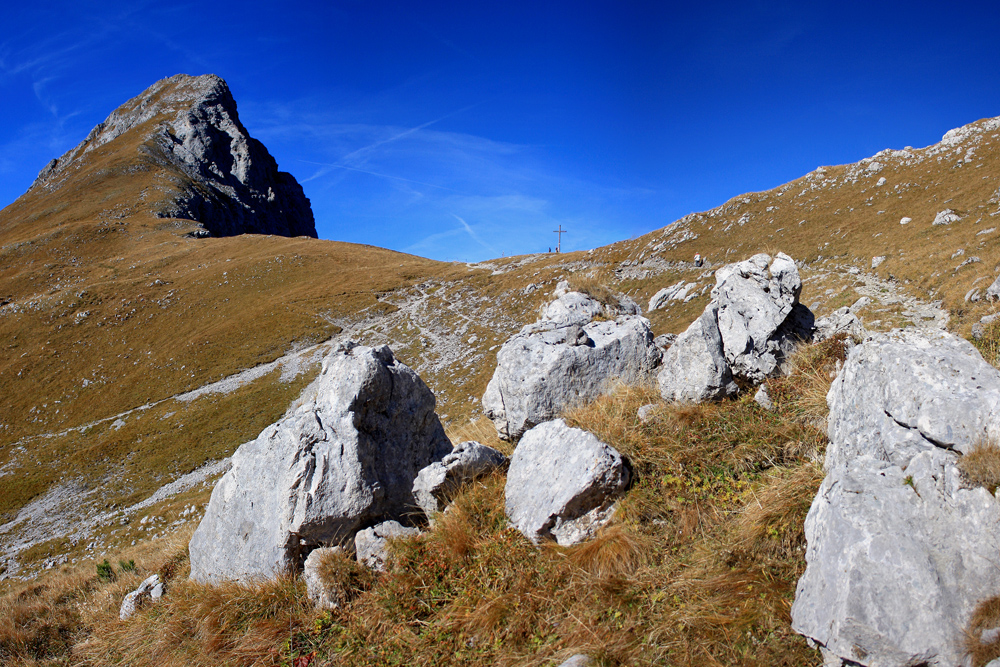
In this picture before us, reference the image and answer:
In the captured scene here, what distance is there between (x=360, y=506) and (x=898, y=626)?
6246mm

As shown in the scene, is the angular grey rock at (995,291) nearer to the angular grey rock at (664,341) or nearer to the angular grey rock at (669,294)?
the angular grey rock at (664,341)

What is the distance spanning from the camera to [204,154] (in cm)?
14412

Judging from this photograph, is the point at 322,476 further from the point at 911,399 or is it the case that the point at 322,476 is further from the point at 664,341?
the point at 664,341

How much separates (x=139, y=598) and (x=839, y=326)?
1343cm

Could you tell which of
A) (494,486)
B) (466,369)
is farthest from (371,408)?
(466,369)

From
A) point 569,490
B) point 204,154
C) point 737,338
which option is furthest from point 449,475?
point 204,154

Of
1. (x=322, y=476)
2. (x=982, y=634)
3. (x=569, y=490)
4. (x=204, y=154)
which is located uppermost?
(x=204, y=154)

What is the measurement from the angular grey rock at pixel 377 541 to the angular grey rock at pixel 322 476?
0.29 m

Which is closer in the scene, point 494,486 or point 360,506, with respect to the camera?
point 360,506

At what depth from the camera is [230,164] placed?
157m

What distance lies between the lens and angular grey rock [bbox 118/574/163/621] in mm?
7527

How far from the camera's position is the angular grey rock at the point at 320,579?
237 inches

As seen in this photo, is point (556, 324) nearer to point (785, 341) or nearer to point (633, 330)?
point (633, 330)

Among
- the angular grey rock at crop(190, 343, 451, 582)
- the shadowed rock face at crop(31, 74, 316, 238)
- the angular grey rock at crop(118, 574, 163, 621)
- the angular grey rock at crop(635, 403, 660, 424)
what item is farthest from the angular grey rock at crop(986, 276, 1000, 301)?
the shadowed rock face at crop(31, 74, 316, 238)
